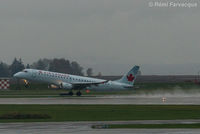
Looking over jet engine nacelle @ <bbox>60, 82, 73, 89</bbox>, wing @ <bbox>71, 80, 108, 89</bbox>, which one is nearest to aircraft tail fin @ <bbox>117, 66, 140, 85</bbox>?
wing @ <bbox>71, 80, 108, 89</bbox>

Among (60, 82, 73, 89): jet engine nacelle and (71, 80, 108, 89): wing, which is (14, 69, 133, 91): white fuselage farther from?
(60, 82, 73, 89): jet engine nacelle

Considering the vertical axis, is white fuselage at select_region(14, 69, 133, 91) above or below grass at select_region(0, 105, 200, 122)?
above

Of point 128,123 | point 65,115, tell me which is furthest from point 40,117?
point 128,123

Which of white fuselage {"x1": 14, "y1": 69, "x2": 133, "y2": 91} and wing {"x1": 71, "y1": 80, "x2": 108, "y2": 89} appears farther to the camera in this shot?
wing {"x1": 71, "y1": 80, "x2": 108, "y2": 89}

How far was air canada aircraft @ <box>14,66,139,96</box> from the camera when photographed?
7781 cm

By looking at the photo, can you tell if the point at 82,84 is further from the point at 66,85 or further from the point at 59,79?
the point at 59,79

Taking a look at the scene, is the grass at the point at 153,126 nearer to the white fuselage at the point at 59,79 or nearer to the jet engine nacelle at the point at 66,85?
the jet engine nacelle at the point at 66,85

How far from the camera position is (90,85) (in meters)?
80.0

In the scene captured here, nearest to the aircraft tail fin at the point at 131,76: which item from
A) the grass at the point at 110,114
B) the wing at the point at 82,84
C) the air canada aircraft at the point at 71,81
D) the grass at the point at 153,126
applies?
the air canada aircraft at the point at 71,81

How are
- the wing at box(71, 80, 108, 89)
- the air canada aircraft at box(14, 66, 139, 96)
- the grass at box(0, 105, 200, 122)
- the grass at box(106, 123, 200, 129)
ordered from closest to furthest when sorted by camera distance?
the grass at box(106, 123, 200, 129) < the grass at box(0, 105, 200, 122) < the air canada aircraft at box(14, 66, 139, 96) < the wing at box(71, 80, 108, 89)

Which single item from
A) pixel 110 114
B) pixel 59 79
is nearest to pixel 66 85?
pixel 59 79

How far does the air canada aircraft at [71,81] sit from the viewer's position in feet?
255
